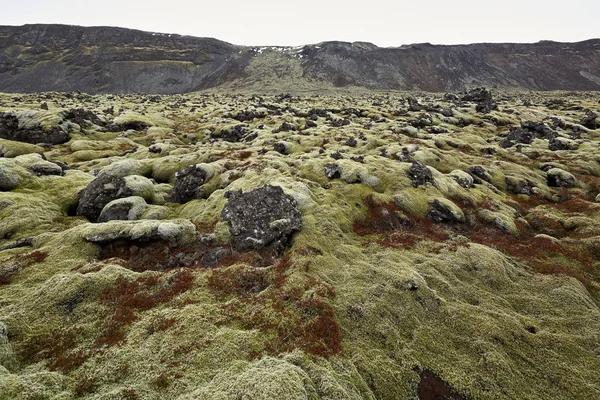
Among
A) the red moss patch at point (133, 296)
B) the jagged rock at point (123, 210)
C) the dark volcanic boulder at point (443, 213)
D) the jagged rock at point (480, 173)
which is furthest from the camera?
the jagged rock at point (480, 173)

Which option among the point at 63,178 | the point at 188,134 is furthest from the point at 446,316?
the point at 188,134

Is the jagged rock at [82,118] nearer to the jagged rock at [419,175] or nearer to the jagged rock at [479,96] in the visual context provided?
the jagged rock at [419,175]

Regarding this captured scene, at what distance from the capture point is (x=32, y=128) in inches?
1864

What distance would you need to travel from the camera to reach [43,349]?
419 inches

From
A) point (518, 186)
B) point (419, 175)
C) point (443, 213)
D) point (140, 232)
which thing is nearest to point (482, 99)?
point (518, 186)

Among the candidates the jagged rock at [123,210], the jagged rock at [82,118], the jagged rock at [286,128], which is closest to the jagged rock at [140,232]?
the jagged rock at [123,210]

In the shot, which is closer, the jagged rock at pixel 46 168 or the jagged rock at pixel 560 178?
the jagged rock at pixel 46 168

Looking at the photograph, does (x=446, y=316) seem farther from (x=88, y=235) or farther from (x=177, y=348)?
(x=88, y=235)

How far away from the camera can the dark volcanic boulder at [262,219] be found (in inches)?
751

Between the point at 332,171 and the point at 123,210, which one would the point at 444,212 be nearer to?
the point at 332,171

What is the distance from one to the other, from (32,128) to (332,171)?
49.4 meters

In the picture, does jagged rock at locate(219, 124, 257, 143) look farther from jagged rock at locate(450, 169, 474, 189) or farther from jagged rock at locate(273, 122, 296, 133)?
jagged rock at locate(450, 169, 474, 189)

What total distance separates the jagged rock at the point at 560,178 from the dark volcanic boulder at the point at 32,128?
67.8 m

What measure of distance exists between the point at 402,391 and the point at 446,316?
493 cm
